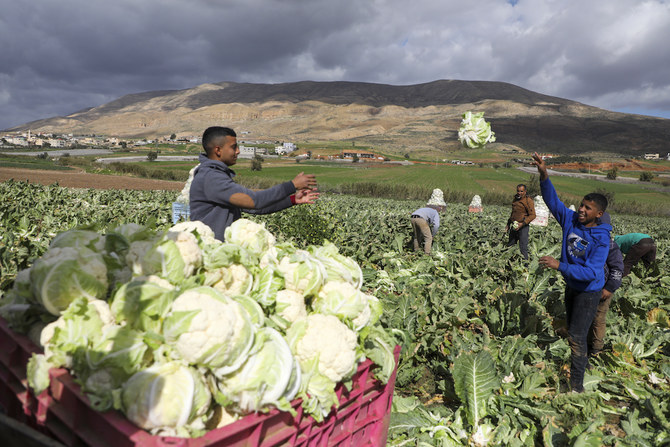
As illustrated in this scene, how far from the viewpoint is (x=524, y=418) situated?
3471 mm

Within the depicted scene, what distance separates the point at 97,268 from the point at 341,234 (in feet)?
28.3

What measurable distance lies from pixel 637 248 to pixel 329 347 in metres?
6.75

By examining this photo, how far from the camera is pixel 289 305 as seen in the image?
7.18 ft

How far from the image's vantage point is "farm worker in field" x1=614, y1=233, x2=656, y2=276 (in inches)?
243

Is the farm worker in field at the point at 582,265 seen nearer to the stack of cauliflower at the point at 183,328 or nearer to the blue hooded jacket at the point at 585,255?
the blue hooded jacket at the point at 585,255

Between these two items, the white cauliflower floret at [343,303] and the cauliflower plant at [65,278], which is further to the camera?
the white cauliflower floret at [343,303]

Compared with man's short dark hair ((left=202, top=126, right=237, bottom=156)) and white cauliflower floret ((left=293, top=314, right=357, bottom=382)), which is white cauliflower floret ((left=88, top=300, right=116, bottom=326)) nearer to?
white cauliflower floret ((left=293, top=314, right=357, bottom=382))

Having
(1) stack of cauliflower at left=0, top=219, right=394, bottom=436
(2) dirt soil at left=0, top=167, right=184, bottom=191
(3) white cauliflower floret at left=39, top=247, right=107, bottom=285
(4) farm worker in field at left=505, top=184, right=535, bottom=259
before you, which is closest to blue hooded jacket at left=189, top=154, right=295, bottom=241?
(1) stack of cauliflower at left=0, top=219, right=394, bottom=436

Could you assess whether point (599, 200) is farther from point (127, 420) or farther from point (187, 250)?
point (127, 420)

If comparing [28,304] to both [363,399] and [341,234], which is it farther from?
[341,234]

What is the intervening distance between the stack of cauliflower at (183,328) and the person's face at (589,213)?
9.37ft

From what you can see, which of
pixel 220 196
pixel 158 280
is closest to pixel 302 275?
pixel 158 280

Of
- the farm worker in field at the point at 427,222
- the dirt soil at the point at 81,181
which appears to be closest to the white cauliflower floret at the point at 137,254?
the farm worker in field at the point at 427,222

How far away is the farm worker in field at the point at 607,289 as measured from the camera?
446cm
